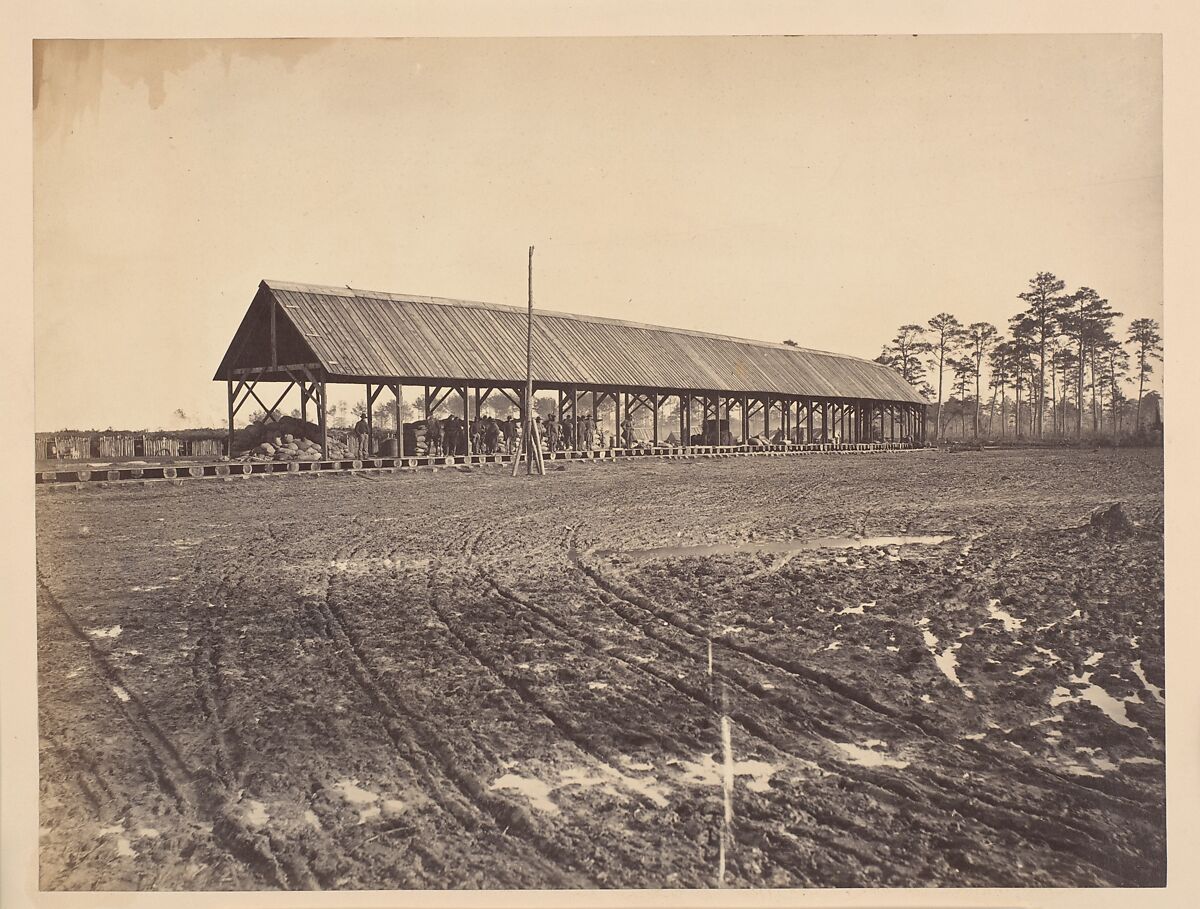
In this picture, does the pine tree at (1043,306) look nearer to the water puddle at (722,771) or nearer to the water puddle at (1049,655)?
the water puddle at (1049,655)

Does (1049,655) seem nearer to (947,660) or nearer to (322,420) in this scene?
(947,660)

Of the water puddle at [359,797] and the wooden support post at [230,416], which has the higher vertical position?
the wooden support post at [230,416]

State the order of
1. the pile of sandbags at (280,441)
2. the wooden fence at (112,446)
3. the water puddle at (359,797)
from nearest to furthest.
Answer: the water puddle at (359,797), the wooden fence at (112,446), the pile of sandbags at (280,441)

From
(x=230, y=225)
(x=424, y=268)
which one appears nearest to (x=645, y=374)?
(x=424, y=268)

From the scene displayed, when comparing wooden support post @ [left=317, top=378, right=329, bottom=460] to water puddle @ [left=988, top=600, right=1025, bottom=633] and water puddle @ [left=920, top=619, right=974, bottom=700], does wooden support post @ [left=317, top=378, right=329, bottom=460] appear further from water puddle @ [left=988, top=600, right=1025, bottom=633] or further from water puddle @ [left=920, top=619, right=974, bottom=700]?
water puddle @ [left=988, top=600, right=1025, bottom=633]

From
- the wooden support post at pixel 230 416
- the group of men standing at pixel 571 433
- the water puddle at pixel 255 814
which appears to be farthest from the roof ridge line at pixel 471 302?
the group of men standing at pixel 571 433

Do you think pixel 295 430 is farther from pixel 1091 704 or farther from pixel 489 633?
pixel 1091 704

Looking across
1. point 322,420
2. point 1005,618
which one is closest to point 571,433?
point 322,420
